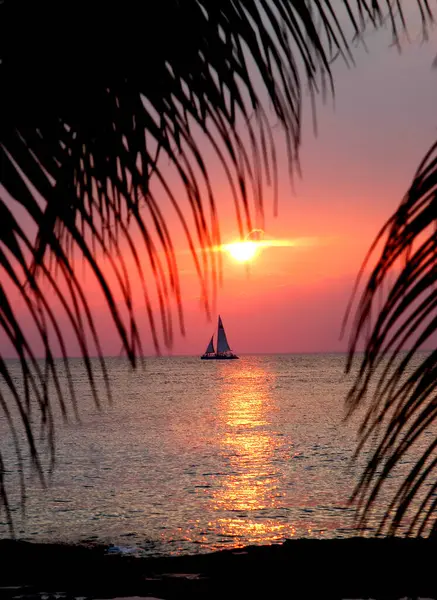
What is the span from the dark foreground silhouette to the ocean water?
4.82 meters

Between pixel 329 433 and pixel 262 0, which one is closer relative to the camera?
pixel 262 0

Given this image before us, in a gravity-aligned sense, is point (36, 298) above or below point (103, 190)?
below

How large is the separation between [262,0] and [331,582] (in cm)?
1584

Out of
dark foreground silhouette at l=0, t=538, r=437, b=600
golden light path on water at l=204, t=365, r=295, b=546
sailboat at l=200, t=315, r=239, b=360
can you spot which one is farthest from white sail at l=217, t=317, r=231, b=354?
dark foreground silhouette at l=0, t=538, r=437, b=600

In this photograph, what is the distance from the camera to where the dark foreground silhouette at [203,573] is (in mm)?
15531

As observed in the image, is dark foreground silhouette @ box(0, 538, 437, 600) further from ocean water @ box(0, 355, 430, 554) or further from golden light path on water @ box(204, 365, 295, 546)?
golden light path on water @ box(204, 365, 295, 546)

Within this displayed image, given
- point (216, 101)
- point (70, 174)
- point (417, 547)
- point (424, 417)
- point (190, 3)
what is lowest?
point (417, 547)

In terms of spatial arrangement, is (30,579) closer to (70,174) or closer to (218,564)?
(218,564)

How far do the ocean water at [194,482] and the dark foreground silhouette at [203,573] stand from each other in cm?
482

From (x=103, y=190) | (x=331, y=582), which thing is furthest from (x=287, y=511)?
(x=103, y=190)

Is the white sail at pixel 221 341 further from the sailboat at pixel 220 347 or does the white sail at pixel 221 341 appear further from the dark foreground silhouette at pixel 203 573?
the dark foreground silhouette at pixel 203 573

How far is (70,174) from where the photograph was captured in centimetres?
85

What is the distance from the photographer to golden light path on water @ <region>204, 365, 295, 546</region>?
2805cm

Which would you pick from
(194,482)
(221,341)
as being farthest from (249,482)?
(221,341)
